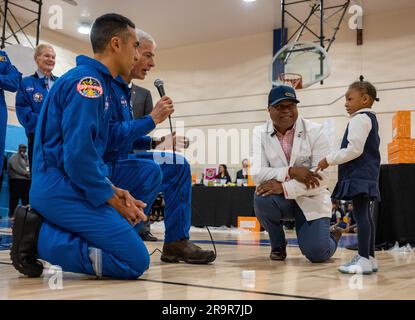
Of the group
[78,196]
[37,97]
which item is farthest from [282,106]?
[37,97]

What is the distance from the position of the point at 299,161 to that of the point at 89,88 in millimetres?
1462

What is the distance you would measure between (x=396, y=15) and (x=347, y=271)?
8.69 meters

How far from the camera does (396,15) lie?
31.1 feet

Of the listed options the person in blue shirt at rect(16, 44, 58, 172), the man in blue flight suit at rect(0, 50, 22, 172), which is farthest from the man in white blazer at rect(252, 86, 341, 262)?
the man in blue flight suit at rect(0, 50, 22, 172)

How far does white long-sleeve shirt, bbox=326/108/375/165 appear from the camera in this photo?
7.38 feet

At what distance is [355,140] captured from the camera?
7.38 ft

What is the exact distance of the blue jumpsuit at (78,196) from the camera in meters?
1.67

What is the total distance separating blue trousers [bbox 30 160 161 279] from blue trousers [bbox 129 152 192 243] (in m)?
0.68

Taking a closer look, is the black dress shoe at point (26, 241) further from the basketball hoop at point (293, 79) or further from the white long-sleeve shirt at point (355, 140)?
the basketball hoop at point (293, 79)

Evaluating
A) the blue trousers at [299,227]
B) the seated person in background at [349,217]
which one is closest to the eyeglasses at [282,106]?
the blue trousers at [299,227]

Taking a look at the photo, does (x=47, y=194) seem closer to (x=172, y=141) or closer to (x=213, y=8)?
(x=172, y=141)

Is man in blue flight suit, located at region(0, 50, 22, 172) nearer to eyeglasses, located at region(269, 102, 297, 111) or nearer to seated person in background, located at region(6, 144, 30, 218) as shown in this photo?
eyeglasses, located at region(269, 102, 297, 111)

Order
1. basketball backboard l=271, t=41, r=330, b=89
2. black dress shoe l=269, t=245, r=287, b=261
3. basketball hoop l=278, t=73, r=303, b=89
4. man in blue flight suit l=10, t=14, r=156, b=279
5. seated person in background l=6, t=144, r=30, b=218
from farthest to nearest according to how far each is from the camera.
→ seated person in background l=6, t=144, r=30, b=218 < basketball hoop l=278, t=73, r=303, b=89 < basketball backboard l=271, t=41, r=330, b=89 < black dress shoe l=269, t=245, r=287, b=261 < man in blue flight suit l=10, t=14, r=156, b=279
